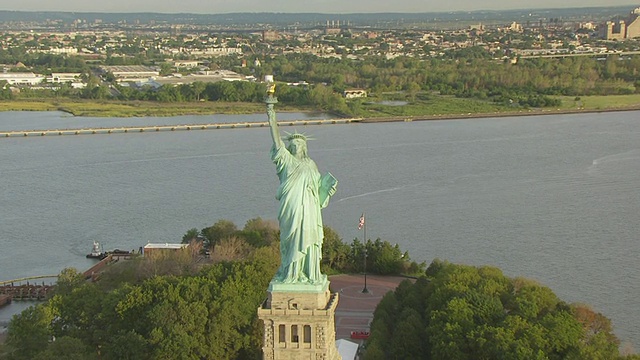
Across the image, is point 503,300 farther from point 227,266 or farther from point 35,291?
point 35,291

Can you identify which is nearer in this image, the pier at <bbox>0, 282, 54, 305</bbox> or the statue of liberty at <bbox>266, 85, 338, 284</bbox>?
the statue of liberty at <bbox>266, 85, 338, 284</bbox>

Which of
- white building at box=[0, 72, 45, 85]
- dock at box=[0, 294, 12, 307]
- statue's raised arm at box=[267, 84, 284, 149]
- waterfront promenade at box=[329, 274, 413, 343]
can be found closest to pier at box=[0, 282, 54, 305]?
dock at box=[0, 294, 12, 307]

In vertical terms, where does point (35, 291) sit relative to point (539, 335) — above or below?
below

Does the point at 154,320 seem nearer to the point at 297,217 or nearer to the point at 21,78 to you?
the point at 297,217

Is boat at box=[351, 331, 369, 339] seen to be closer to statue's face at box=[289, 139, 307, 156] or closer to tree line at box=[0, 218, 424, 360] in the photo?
tree line at box=[0, 218, 424, 360]

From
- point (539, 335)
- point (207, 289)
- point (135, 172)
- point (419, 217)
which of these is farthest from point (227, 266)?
point (135, 172)

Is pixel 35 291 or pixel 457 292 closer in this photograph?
pixel 457 292
